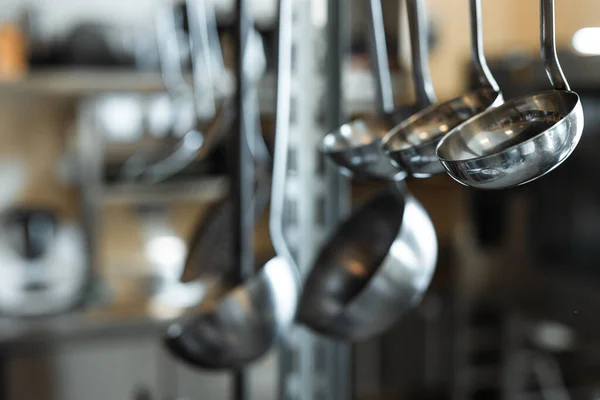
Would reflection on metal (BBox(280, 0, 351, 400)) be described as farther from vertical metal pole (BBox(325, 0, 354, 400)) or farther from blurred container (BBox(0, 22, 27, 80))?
blurred container (BBox(0, 22, 27, 80))

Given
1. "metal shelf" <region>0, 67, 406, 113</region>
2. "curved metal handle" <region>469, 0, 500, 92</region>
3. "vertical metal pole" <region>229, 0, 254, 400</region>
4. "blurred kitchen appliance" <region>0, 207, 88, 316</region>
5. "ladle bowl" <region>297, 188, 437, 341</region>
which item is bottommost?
"blurred kitchen appliance" <region>0, 207, 88, 316</region>

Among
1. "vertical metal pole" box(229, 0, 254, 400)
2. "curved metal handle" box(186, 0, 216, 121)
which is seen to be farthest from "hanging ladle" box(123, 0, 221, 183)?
"vertical metal pole" box(229, 0, 254, 400)

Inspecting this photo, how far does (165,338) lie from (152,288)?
169cm

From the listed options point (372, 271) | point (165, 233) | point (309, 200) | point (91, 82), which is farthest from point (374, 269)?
point (165, 233)

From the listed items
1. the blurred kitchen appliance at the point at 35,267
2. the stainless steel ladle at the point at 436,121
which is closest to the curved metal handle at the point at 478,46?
the stainless steel ladle at the point at 436,121

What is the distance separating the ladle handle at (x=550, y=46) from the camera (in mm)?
270

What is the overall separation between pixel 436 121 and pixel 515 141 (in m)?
0.06

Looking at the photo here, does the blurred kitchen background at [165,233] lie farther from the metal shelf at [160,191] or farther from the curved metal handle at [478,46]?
the curved metal handle at [478,46]

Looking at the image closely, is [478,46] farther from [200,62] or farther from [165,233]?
[165,233]

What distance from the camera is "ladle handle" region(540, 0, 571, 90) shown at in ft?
0.89

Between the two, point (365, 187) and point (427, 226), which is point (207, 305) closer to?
point (427, 226)

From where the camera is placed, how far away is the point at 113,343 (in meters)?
1.72

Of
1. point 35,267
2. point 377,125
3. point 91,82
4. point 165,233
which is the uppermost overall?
point 377,125

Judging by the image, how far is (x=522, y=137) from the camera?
0.95 ft
